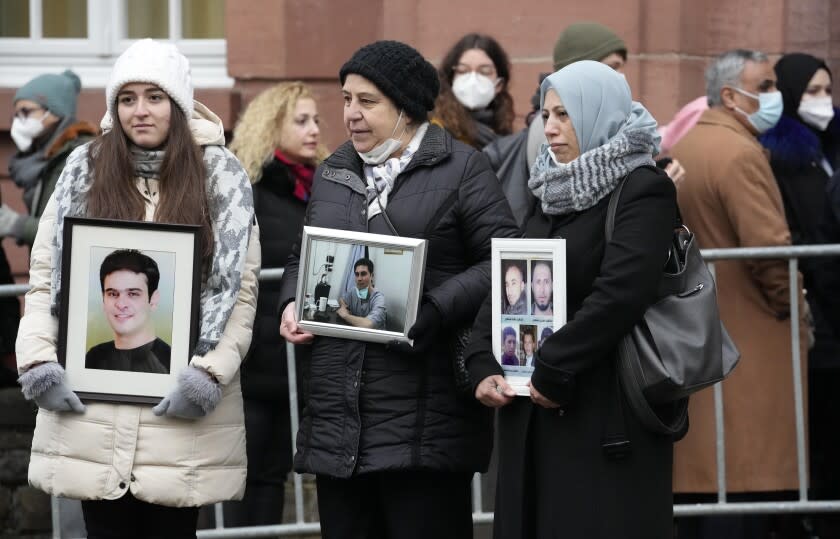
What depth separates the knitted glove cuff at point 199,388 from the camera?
16.1ft

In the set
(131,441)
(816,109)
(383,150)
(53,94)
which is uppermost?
(53,94)

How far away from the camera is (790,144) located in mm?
7133

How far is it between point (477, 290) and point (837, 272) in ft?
7.86

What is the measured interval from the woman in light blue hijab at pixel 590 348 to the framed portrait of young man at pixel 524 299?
0.09 ft

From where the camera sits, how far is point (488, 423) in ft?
17.1

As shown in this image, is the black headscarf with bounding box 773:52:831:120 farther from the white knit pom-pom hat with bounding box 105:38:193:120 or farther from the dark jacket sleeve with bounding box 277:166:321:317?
the white knit pom-pom hat with bounding box 105:38:193:120

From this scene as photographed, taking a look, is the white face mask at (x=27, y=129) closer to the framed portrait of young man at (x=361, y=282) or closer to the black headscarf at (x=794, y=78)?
the framed portrait of young man at (x=361, y=282)

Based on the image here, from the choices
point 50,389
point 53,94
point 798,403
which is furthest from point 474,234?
point 53,94

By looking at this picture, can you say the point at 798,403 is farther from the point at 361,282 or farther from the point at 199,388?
the point at 199,388

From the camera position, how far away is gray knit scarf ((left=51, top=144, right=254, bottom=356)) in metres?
5.04

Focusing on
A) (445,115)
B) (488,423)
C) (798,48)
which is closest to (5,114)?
(445,115)

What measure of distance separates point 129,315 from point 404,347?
33.3 inches

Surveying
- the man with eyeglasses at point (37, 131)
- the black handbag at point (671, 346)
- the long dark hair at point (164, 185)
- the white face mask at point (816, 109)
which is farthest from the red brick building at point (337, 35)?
the black handbag at point (671, 346)

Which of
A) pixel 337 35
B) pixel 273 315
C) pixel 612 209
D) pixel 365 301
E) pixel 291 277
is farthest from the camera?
pixel 337 35
